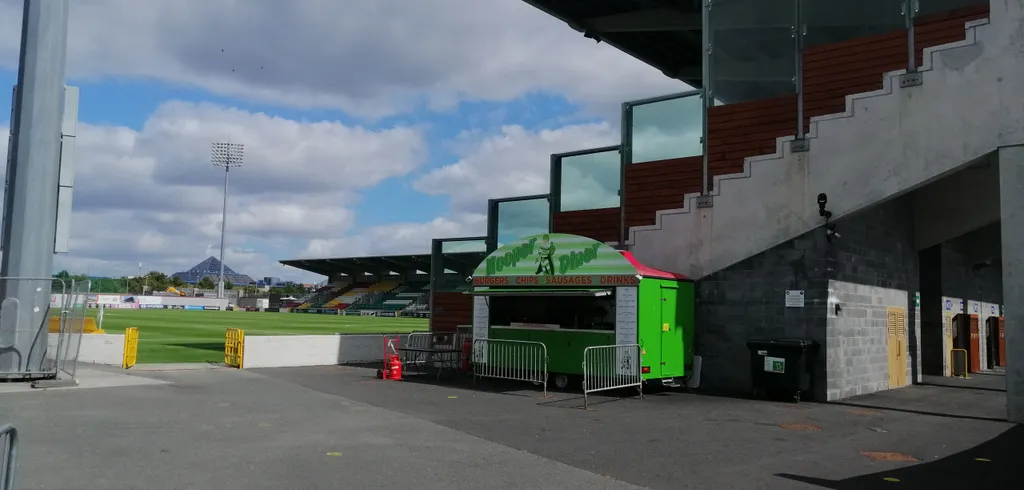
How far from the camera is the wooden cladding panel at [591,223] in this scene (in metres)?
18.3

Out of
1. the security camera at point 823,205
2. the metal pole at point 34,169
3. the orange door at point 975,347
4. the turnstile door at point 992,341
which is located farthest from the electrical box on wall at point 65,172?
the turnstile door at point 992,341

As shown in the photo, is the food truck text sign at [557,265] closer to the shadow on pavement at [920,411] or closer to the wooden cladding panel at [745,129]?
the wooden cladding panel at [745,129]

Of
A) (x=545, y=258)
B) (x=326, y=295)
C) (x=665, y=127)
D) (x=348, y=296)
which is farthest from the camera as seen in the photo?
(x=326, y=295)

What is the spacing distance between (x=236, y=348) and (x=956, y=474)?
1601 centimetres

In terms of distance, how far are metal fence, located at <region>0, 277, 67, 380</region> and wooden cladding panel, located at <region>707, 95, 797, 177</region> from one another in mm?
13509

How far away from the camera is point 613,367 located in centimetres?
1422

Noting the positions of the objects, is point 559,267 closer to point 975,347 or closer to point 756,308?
point 756,308

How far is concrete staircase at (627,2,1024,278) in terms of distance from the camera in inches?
488

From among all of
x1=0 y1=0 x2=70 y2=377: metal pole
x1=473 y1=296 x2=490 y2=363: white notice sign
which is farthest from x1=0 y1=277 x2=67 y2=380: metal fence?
x1=473 y1=296 x2=490 y2=363: white notice sign

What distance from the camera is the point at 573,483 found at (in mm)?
6922

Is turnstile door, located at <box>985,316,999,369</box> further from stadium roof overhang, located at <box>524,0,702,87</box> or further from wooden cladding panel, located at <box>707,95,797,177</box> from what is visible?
wooden cladding panel, located at <box>707,95,797,177</box>

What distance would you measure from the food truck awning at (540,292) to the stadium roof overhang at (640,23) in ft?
33.0

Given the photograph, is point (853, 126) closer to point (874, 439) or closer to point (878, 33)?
point (878, 33)

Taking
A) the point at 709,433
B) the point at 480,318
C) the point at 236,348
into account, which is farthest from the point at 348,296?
the point at 709,433
